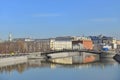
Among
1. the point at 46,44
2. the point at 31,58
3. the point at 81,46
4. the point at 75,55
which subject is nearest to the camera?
the point at 31,58

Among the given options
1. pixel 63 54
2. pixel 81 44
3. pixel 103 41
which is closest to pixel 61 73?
pixel 63 54

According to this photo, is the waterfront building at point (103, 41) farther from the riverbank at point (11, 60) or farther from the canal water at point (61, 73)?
the canal water at point (61, 73)

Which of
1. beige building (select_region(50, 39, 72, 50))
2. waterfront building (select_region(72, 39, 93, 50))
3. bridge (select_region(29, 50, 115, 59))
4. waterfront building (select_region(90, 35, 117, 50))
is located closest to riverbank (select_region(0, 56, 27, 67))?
bridge (select_region(29, 50, 115, 59))

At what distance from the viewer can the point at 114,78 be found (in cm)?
2581

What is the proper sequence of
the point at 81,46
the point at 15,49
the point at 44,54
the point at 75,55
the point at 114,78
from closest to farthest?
1. the point at 114,78
2. the point at 44,54
3. the point at 75,55
4. the point at 15,49
5. the point at 81,46

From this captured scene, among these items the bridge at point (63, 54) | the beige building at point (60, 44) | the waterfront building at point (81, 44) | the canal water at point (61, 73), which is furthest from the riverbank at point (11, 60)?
the beige building at point (60, 44)

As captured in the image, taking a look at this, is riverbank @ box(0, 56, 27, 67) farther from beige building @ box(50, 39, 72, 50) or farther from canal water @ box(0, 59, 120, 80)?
beige building @ box(50, 39, 72, 50)

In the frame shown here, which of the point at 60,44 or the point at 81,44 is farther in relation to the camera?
the point at 60,44

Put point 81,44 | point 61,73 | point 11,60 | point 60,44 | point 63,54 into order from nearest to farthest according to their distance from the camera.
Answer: point 61,73, point 11,60, point 63,54, point 81,44, point 60,44

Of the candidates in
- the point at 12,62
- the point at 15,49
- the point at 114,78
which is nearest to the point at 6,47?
the point at 15,49

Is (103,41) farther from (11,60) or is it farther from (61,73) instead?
(61,73)

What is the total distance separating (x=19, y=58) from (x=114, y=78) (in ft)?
84.8

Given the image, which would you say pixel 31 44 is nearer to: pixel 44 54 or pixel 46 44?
pixel 46 44

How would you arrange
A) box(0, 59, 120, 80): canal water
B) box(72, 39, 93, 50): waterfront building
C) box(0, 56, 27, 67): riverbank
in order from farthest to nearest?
box(72, 39, 93, 50): waterfront building
box(0, 56, 27, 67): riverbank
box(0, 59, 120, 80): canal water
